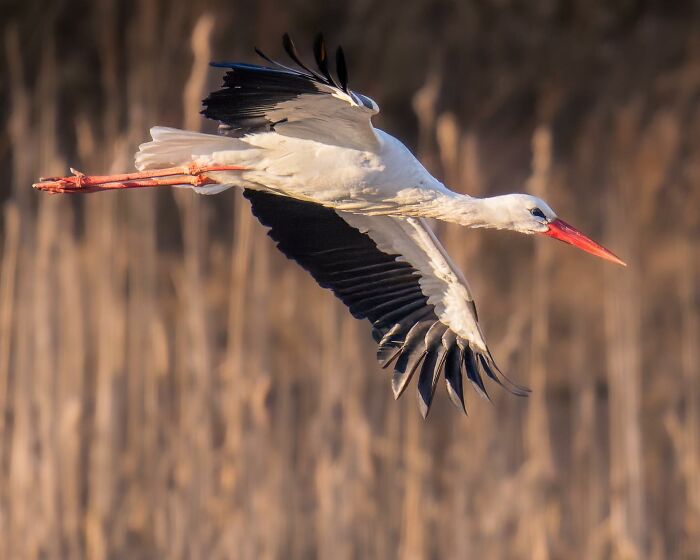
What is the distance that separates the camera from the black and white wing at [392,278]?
5.64 meters

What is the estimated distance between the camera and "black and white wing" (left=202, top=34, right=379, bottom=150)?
4.65 meters

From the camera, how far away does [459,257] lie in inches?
267

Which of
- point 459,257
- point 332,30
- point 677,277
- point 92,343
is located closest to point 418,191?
point 459,257

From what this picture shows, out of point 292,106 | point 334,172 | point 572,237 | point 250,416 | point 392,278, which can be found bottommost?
point 250,416

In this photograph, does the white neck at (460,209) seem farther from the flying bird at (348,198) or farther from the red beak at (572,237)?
the red beak at (572,237)

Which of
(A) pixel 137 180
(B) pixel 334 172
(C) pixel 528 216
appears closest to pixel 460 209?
(C) pixel 528 216

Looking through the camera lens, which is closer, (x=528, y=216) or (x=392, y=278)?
(x=528, y=216)

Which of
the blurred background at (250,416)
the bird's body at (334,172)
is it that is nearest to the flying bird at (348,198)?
the bird's body at (334,172)

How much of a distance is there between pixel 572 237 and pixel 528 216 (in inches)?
10.5

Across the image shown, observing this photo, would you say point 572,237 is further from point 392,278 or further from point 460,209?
point 392,278

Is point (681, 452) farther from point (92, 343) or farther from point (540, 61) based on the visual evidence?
point (540, 61)

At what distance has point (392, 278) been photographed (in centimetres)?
584

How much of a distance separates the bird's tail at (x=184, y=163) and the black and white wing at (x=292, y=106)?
82mm

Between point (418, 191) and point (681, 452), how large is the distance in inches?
118
